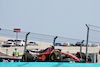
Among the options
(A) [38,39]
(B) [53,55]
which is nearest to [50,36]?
(A) [38,39]

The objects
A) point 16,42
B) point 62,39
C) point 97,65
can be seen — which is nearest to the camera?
point 97,65

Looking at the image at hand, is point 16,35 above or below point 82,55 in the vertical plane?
above

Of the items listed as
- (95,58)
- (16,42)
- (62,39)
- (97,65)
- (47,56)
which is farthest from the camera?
(16,42)

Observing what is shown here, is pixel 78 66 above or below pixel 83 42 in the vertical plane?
below

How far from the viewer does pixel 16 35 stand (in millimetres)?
7883

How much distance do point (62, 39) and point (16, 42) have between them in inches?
78.6

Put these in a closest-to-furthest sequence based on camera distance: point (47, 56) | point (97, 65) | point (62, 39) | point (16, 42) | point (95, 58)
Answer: point (97, 65) < point (95, 58) < point (47, 56) < point (62, 39) < point (16, 42)

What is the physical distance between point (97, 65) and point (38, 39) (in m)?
2.97

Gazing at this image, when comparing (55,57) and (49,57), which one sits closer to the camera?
(55,57)

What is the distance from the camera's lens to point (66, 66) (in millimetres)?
5852

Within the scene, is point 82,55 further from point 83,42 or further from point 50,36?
point 50,36

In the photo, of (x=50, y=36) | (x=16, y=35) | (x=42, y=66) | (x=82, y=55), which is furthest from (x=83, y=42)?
(x=42, y=66)

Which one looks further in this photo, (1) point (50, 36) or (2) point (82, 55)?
(2) point (82, 55)

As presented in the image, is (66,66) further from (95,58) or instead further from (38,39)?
(38,39)
